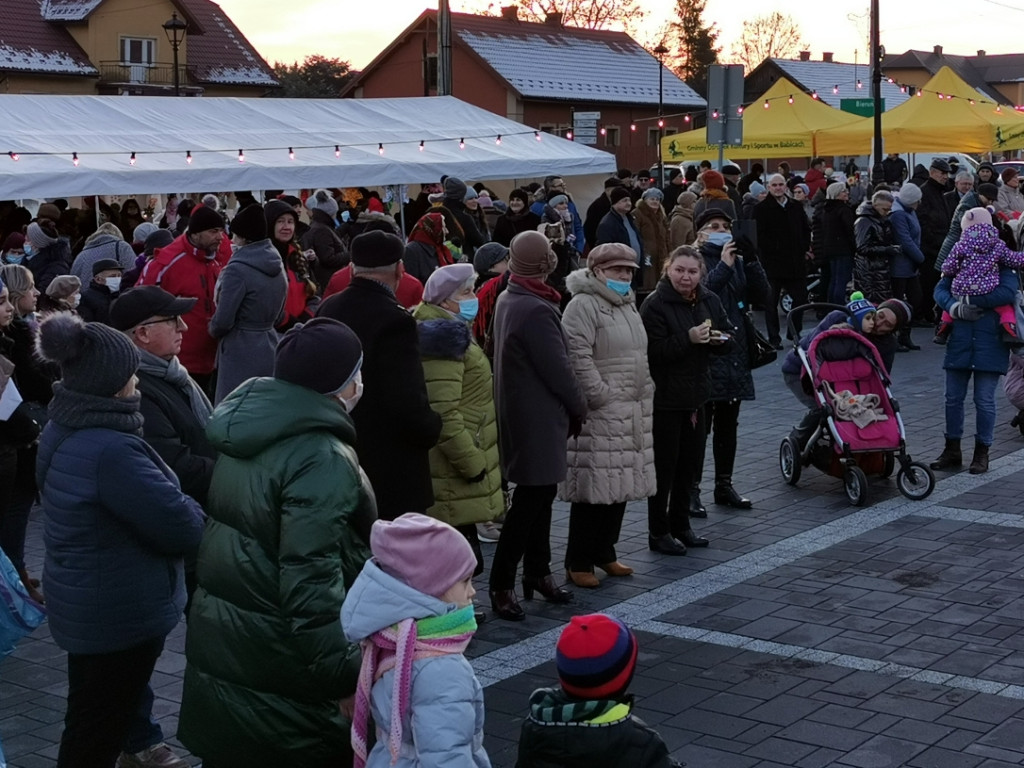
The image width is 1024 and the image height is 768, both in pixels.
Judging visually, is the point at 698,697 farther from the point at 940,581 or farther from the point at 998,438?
the point at 998,438

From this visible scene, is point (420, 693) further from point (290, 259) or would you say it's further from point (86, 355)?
point (290, 259)

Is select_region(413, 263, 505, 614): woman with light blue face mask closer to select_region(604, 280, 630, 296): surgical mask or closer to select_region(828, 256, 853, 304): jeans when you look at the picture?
select_region(604, 280, 630, 296): surgical mask

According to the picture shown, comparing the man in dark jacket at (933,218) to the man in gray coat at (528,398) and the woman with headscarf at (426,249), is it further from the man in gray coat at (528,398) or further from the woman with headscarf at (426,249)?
the man in gray coat at (528,398)

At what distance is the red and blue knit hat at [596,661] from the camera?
11.8 ft

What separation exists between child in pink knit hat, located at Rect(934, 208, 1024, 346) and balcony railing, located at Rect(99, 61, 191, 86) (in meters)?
51.0

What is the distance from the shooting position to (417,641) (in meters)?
3.61

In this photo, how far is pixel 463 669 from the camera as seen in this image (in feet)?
11.9

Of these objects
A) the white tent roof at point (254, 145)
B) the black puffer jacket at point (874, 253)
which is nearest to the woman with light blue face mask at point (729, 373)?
the black puffer jacket at point (874, 253)

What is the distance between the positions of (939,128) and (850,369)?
16.8 metres

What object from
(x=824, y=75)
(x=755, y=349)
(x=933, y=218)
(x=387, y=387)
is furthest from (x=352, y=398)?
(x=824, y=75)

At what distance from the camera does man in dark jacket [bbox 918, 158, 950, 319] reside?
19078 mm

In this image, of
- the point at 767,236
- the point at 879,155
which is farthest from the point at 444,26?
the point at 767,236

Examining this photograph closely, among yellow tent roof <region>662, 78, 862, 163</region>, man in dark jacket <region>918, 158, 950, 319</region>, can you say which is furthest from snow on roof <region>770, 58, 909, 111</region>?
man in dark jacket <region>918, 158, 950, 319</region>

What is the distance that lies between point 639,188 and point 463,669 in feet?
71.6
